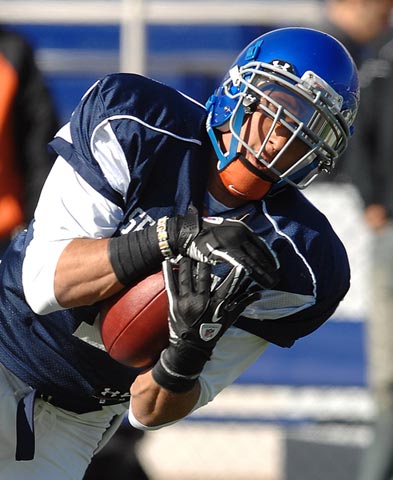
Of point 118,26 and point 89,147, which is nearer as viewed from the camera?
point 89,147

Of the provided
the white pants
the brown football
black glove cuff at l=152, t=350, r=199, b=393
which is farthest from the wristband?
the white pants

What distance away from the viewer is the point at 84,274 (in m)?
2.72

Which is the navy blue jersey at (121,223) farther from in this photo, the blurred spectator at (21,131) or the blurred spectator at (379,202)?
the blurred spectator at (379,202)

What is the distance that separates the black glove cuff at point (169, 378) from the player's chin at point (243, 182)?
17.8 inches

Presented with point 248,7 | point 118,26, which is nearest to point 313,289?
point 248,7

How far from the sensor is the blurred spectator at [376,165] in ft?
16.4

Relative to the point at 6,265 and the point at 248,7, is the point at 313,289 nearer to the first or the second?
the point at 6,265

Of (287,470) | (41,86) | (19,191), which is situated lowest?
(287,470)

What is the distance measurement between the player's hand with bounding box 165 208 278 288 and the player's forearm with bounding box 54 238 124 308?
0.19 meters

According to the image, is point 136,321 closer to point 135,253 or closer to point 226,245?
point 135,253

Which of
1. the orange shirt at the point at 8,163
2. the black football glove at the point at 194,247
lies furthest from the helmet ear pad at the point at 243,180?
the orange shirt at the point at 8,163

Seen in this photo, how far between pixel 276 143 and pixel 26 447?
1.00m

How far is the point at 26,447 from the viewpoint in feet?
9.86

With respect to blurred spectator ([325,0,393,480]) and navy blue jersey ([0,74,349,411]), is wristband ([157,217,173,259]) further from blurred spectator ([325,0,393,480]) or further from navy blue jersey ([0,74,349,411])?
blurred spectator ([325,0,393,480])
